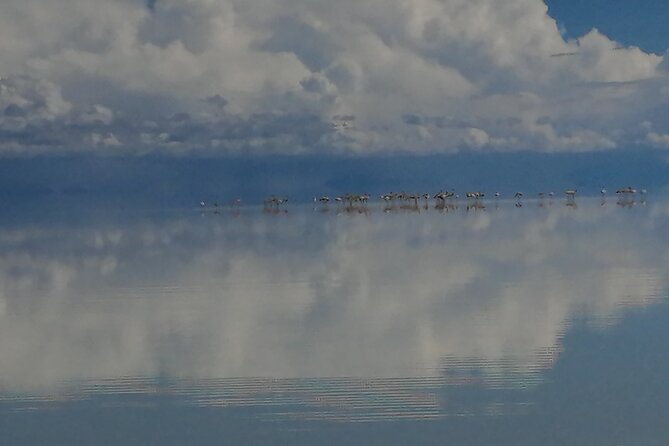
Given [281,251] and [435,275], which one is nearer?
[435,275]

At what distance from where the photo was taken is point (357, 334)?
12711mm

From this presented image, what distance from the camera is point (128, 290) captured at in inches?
715

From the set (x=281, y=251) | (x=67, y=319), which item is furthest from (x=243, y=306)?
(x=281, y=251)

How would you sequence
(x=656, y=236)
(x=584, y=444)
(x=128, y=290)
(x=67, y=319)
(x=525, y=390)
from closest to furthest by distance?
(x=584, y=444), (x=525, y=390), (x=67, y=319), (x=128, y=290), (x=656, y=236)

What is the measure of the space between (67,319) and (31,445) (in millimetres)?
6461

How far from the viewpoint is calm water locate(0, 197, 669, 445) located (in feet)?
28.3

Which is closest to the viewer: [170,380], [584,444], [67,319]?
[584,444]

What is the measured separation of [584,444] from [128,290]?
459 inches

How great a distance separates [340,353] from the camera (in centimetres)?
1148

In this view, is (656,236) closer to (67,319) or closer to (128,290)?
(128,290)

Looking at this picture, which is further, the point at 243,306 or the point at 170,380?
the point at 243,306

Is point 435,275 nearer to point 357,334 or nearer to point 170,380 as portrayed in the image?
point 357,334

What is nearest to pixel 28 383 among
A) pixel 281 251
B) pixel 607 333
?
pixel 607 333

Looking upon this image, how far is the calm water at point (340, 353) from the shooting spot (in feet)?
28.3
